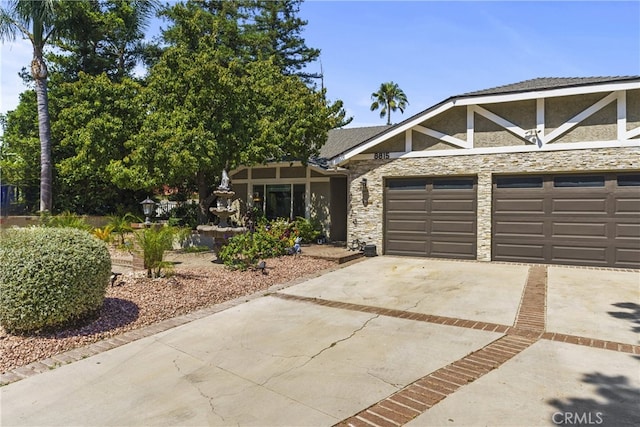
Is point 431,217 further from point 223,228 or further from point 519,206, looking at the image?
point 223,228

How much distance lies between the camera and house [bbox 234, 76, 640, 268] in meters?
9.12

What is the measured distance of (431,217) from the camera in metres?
11.0

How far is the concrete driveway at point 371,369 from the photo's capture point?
3.26 m

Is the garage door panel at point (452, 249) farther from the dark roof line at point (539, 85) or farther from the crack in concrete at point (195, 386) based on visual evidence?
the crack in concrete at point (195, 386)

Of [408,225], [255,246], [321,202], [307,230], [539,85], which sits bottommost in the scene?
[255,246]

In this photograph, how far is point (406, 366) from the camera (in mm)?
4098

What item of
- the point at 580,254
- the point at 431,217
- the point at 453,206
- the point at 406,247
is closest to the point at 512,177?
the point at 453,206

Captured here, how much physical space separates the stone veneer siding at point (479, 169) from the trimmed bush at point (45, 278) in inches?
305

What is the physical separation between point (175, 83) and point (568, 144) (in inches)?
434

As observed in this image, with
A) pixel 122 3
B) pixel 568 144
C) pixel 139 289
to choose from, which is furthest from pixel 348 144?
pixel 122 3

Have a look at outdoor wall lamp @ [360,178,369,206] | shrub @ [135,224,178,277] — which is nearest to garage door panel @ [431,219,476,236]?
outdoor wall lamp @ [360,178,369,206]

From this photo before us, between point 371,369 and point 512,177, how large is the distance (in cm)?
791

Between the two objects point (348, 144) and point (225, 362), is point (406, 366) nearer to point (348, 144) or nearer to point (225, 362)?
point (225, 362)

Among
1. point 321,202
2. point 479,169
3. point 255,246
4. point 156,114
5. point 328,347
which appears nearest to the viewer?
point 328,347
